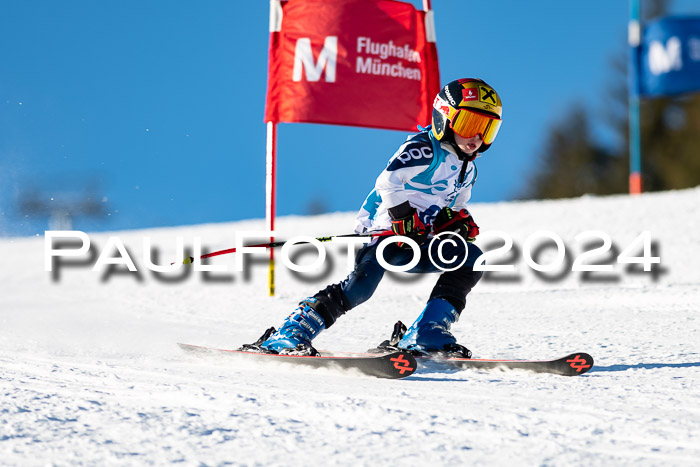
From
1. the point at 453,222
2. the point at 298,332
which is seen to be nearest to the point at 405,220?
the point at 453,222

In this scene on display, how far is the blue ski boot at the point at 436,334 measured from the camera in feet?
12.0

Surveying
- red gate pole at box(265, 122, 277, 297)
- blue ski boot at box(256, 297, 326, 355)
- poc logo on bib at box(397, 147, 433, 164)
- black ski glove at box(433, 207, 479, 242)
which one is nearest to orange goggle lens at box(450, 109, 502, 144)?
poc logo on bib at box(397, 147, 433, 164)

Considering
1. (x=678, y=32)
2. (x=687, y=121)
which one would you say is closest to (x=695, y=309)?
(x=678, y=32)

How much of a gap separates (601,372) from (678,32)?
14.1 meters

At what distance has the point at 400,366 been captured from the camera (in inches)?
123

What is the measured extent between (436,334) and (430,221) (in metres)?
0.54

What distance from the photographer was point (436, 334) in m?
3.71

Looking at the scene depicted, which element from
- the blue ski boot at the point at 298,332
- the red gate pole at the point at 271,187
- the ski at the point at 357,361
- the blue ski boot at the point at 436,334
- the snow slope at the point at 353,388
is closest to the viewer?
the snow slope at the point at 353,388

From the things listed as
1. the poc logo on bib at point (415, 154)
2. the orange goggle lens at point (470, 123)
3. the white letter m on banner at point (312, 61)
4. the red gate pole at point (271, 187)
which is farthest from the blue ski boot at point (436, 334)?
the white letter m on banner at point (312, 61)

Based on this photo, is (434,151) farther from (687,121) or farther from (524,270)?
(687,121)

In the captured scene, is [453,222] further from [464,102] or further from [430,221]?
[464,102]

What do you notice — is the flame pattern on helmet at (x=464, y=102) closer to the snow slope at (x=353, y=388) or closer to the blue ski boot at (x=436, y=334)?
the blue ski boot at (x=436, y=334)

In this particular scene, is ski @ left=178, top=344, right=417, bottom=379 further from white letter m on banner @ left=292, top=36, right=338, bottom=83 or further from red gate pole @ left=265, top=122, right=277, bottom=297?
white letter m on banner @ left=292, top=36, right=338, bottom=83

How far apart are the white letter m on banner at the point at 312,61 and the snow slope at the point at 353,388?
76.4 inches
